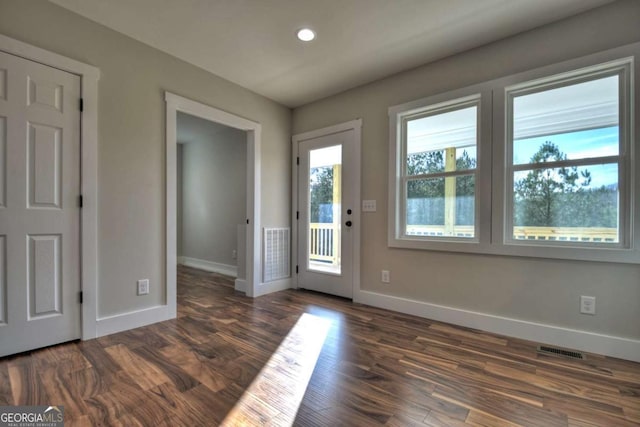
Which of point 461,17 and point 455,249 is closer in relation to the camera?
point 461,17

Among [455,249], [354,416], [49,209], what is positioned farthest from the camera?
[455,249]

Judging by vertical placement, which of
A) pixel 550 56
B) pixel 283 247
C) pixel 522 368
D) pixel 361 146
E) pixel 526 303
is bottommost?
pixel 522 368

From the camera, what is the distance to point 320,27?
2.39 m

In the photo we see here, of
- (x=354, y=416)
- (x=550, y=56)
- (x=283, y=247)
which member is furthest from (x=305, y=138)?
(x=354, y=416)

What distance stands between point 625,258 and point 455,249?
1111 mm

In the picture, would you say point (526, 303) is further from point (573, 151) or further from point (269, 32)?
point (269, 32)

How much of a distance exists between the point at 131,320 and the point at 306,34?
289 centimetres

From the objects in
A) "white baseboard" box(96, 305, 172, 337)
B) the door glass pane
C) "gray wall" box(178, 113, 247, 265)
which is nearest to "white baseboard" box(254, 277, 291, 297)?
the door glass pane

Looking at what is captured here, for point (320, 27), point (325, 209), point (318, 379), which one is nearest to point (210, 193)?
point (325, 209)

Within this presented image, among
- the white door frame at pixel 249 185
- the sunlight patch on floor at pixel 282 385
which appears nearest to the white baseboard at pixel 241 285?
the white door frame at pixel 249 185

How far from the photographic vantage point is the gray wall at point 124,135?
218 cm

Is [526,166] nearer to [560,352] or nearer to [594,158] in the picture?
[594,158]

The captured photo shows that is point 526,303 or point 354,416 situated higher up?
point 526,303

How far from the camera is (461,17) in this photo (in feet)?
7.38
